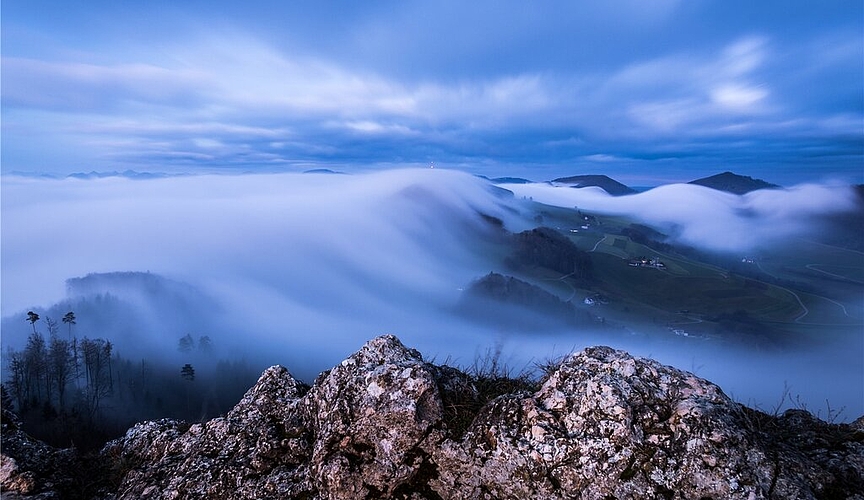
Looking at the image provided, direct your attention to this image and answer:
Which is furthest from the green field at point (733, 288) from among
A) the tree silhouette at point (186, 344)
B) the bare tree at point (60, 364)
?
the bare tree at point (60, 364)

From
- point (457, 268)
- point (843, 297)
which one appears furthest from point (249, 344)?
point (843, 297)

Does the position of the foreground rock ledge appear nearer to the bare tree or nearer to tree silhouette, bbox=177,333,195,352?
the bare tree

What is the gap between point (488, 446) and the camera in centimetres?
523

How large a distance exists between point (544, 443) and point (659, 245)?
151 metres

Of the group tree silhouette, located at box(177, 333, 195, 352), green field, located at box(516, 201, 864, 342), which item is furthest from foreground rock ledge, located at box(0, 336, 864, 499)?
tree silhouette, located at box(177, 333, 195, 352)

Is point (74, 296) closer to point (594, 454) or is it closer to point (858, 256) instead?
point (594, 454)

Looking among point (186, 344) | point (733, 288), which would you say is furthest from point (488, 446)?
point (186, 344)

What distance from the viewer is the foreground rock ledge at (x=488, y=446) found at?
15.5 feet

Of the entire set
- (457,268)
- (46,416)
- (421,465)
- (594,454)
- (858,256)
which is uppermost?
(594,454)

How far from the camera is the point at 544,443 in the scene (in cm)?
507

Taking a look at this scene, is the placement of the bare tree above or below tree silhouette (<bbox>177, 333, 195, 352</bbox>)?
above

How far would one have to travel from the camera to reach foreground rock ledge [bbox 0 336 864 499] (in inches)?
186

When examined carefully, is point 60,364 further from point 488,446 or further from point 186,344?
point 186,344

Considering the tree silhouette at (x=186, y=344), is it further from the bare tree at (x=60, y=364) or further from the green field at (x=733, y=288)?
the green field at (x=733, y=288)
